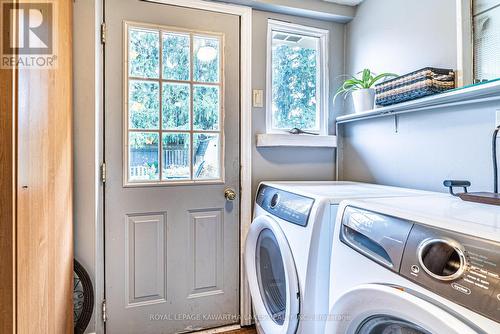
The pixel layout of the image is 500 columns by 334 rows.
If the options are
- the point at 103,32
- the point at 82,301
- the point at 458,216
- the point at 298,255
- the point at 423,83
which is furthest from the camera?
the point at 103,32

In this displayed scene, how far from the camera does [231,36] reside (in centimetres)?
178

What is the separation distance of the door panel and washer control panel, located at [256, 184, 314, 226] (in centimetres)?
30

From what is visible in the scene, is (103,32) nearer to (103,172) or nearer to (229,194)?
(103,172)

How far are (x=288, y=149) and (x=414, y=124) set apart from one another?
0.77 m

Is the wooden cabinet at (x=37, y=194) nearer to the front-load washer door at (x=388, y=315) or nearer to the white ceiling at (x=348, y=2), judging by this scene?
the front-load washer door at (x=388, y=315)

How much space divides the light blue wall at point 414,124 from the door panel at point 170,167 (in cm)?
86

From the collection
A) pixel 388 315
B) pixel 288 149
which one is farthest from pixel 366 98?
pixel 388 315

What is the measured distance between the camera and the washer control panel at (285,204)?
3.66 ft

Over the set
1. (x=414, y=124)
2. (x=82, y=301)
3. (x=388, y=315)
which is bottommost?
(x=82, y=301)

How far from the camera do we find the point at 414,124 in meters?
1.46

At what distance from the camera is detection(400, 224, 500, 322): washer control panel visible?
1.64 ft

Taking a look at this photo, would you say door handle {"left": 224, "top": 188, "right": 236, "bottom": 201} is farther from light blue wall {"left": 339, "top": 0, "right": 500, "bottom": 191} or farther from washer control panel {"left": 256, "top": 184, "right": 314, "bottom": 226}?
light blue wall {"left": 339, "top": 0, "right": 500, "bottom": 191}

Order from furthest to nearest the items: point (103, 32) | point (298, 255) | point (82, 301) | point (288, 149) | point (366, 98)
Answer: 1. point (288, 149)
2. point (366, 98)
3. point (103, 32)
4. point (82, 301)
5. point (298, 255)

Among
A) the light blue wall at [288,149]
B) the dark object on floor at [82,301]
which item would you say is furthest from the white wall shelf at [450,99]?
the dark object on floor at [82,301]
